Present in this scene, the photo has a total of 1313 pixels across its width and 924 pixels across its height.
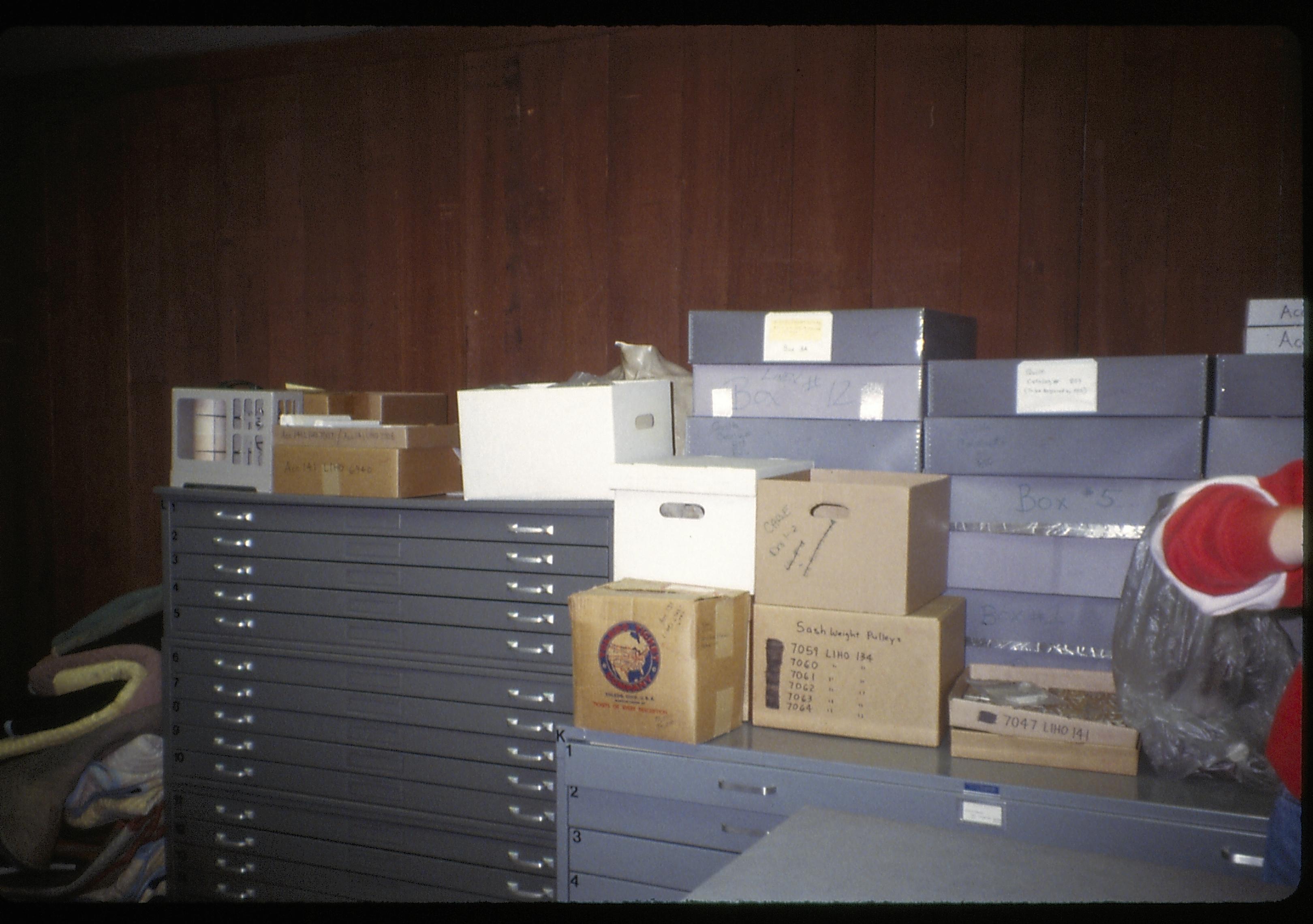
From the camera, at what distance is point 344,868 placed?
2.43 m

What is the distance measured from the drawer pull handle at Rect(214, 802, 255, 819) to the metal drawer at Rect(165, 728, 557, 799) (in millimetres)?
130

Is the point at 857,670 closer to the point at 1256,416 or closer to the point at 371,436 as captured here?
the point at 1256,416

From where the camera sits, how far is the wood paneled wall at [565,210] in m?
2.24

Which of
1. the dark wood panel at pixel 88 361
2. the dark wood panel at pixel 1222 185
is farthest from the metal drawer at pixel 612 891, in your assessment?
the dark wood panel at pixel 88 361

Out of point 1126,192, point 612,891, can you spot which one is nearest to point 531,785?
point 612,891

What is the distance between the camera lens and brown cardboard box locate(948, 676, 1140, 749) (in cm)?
164

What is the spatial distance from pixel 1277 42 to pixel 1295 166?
29cm

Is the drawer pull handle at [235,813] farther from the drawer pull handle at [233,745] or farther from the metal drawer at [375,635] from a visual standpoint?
the metal drawer at [375,635]

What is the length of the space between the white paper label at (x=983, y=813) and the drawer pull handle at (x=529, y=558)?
105cm

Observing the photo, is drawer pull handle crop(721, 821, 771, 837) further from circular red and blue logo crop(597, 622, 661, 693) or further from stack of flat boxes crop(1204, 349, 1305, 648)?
stack of flat boxes crop(1204, 349, 1305, 648)

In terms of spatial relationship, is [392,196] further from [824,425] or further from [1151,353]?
[1151,353]

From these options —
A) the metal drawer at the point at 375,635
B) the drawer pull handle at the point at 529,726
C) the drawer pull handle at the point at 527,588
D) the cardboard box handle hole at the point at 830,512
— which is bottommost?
the drawer pull handle at the point at 529,726

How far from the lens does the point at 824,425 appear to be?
2123 millimetres

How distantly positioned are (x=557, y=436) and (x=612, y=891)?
982mm
